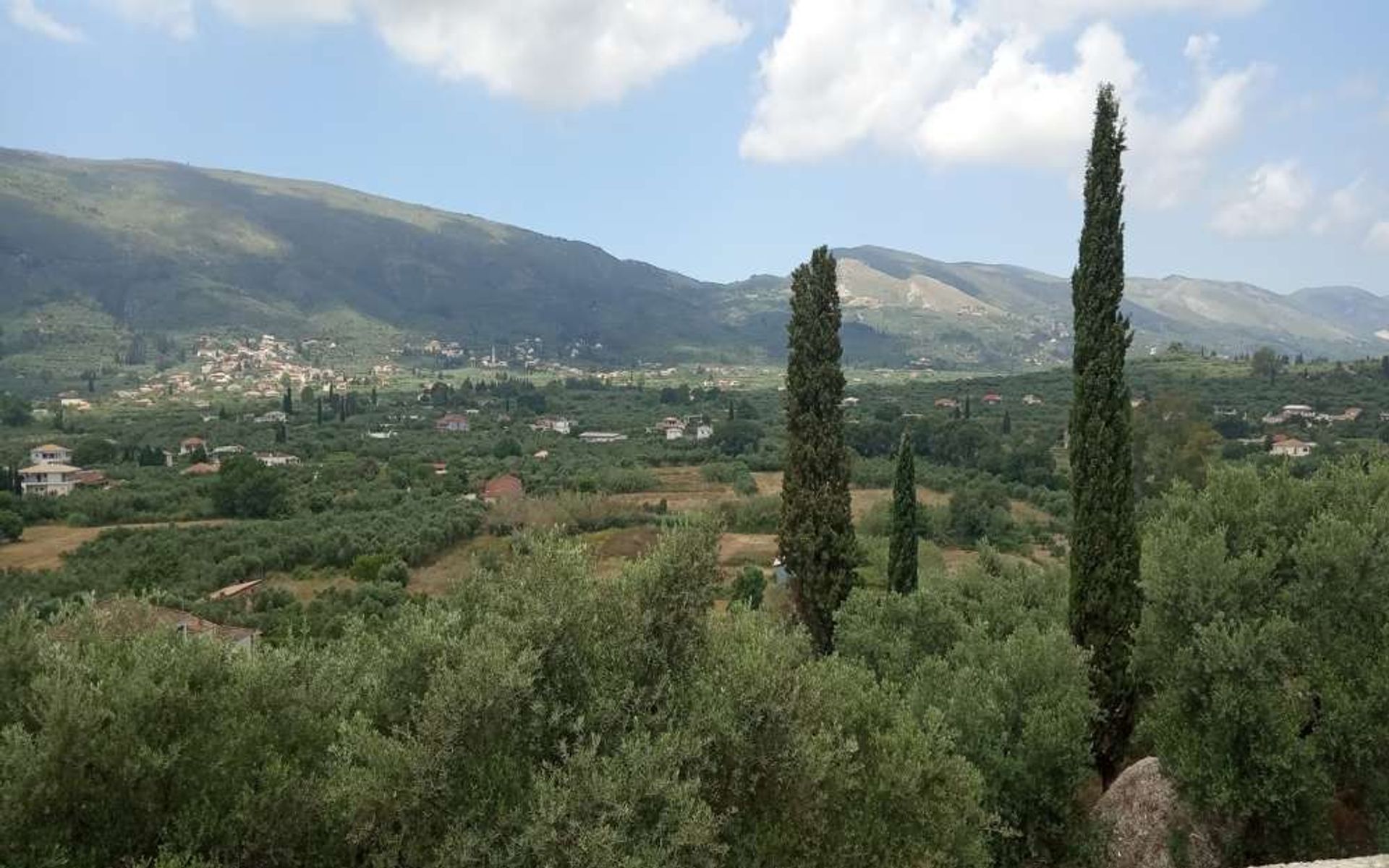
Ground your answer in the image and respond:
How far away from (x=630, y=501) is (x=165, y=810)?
61.6 meters

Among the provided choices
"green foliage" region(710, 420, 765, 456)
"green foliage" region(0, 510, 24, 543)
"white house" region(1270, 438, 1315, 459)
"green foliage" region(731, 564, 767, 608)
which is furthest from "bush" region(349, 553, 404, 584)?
"white house" region(1270, 438, 1315, 459)

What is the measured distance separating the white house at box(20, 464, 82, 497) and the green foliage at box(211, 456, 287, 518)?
18062mm

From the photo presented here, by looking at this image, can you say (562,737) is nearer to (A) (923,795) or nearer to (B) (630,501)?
(A) (923,795)

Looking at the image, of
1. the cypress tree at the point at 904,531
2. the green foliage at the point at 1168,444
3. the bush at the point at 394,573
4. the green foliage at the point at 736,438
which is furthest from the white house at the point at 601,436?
the cypress tree at the point at 904,531

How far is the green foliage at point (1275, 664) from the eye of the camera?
12922 millimetres

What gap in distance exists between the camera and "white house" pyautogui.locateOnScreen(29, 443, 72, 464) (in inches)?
3329

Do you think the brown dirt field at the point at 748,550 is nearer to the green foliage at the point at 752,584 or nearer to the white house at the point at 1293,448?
the green foliage at the point at 752,584

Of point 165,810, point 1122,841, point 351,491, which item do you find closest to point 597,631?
point 165,810

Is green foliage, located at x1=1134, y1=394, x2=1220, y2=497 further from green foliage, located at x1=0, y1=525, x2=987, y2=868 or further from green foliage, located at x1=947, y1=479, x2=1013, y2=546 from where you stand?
green foliage, located at x1=0, y1=525, x2=987, y2=868

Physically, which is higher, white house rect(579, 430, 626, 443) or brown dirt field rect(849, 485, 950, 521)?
brown dirt field rect(849, 485, 950, 521)

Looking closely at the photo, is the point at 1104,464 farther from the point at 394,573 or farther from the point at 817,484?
the point at 394,573

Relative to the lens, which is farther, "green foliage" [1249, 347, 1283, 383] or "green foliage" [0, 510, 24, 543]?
"green foliage" [1249, 347, 1283, 383]

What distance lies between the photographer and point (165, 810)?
27.5 ft

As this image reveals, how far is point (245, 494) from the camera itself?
6600cm
